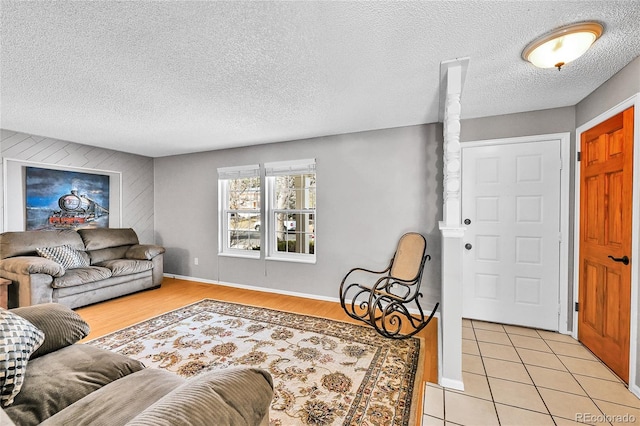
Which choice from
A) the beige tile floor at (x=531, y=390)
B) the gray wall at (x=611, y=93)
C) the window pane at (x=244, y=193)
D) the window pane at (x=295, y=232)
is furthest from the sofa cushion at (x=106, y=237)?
the gray wall at (x=611, y=93)

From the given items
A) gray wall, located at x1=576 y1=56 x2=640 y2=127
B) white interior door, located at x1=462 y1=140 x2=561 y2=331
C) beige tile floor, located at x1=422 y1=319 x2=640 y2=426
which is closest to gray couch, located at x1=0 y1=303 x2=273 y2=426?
beige tile floor, located at x1=422 y1=319 x2=640 y2=426

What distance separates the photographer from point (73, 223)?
4.27 m

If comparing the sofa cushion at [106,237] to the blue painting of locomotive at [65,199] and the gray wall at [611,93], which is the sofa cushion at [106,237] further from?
the gray wall at [611,93]

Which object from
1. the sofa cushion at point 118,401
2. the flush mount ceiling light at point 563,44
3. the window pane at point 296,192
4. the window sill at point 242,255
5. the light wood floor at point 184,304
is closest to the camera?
the sofa cushion at point 118,401

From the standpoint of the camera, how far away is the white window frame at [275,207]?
4.07 metres

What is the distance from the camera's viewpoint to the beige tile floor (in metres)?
1.72

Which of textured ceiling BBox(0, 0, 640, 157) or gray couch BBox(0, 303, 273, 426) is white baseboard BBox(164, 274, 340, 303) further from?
gray couch BBox(0, 303, 273, 426)

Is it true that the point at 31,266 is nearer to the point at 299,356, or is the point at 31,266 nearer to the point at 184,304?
the point at 184,304

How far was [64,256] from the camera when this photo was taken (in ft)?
12.0

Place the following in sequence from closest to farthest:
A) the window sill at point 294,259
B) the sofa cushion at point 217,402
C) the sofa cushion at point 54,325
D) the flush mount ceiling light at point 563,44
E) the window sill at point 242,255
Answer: the sofa cushion at point 217,402 < the sofa cushion at point 54,325 < the flush mount ceiling light at point 563,44 < the window sill at point 294,259 < the window sill at point 242,255

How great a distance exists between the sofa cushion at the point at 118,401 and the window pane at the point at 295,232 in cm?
296

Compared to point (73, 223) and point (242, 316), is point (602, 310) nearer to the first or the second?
point (242, 316)

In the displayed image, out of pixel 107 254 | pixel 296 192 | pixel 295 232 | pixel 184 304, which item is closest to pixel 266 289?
pixel 295 232

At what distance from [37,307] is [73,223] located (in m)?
3.41
